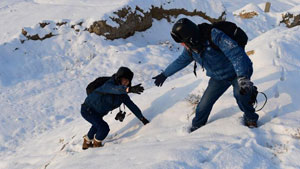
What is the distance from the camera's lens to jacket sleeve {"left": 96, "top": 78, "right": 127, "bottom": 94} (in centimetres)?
395

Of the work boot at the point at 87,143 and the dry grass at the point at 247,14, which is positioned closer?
the work boot at the point at 87,143

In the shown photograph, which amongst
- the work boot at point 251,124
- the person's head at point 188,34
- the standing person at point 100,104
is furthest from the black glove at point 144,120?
the person's head at point 188,34

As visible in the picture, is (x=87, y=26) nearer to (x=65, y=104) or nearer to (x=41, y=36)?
(x=41, y=36)

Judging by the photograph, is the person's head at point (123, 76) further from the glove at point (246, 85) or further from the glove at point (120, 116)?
the glove at point (246, 85)

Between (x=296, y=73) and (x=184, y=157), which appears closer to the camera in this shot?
(x=184, y=157)

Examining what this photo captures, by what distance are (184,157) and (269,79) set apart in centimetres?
261

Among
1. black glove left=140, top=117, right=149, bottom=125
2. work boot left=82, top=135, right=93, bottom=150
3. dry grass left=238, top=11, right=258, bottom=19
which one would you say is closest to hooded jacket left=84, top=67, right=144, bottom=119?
black glove left=140, top=117, right=149, bottom=125

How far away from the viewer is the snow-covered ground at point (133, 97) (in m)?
3.10

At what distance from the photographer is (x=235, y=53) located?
2998mm

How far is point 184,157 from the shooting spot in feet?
9.37

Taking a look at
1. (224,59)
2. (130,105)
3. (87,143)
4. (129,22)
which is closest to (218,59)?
(224,59)

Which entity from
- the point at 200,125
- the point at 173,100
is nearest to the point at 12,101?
the point at 173,100

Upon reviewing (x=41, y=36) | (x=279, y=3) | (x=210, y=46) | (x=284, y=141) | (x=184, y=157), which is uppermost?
(x=210, y=46)

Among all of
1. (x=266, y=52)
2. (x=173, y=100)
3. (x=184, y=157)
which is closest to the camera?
(x=184, y=157)
